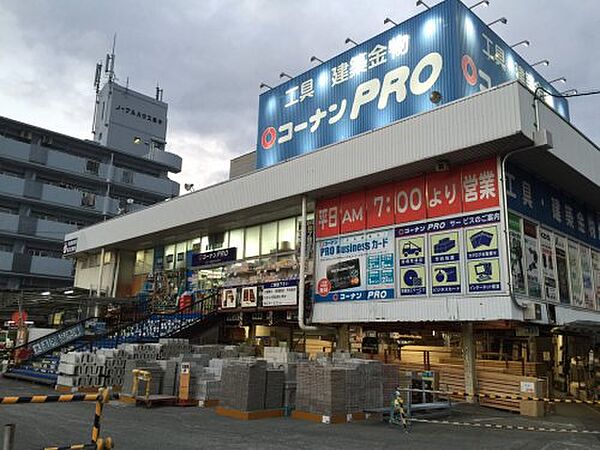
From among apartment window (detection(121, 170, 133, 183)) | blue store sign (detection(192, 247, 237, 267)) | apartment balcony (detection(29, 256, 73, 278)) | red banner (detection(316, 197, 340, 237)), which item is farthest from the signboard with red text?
apartment window (detection(121, 170, 133, 183))

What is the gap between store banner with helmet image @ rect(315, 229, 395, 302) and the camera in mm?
17609

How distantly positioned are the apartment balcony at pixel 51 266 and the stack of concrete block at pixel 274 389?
37.9 metres

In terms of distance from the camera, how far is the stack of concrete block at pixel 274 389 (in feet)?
41.4

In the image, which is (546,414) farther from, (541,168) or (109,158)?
(109,158)

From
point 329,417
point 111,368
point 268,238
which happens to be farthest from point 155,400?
point 268,238

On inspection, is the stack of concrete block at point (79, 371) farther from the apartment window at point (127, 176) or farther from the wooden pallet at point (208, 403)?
the apartment window at point (127, 176)

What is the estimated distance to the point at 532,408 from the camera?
1399 cm

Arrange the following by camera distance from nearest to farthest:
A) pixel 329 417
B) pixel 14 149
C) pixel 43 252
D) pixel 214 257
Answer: pixel 329 417
pixel 214 257
pixel 14 149
pixel 43 252

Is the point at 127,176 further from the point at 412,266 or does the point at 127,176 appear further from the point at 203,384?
the point at 203,384

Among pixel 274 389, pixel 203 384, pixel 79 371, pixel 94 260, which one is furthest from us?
pixel 94 260

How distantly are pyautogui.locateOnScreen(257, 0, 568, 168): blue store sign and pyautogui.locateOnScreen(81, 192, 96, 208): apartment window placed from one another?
1038 inches

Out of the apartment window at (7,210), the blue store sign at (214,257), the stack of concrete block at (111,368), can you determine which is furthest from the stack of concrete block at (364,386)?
the apartment window at (7,210)

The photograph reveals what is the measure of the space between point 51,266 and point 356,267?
116 feet

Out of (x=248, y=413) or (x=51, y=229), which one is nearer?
(x=248, y=413)
